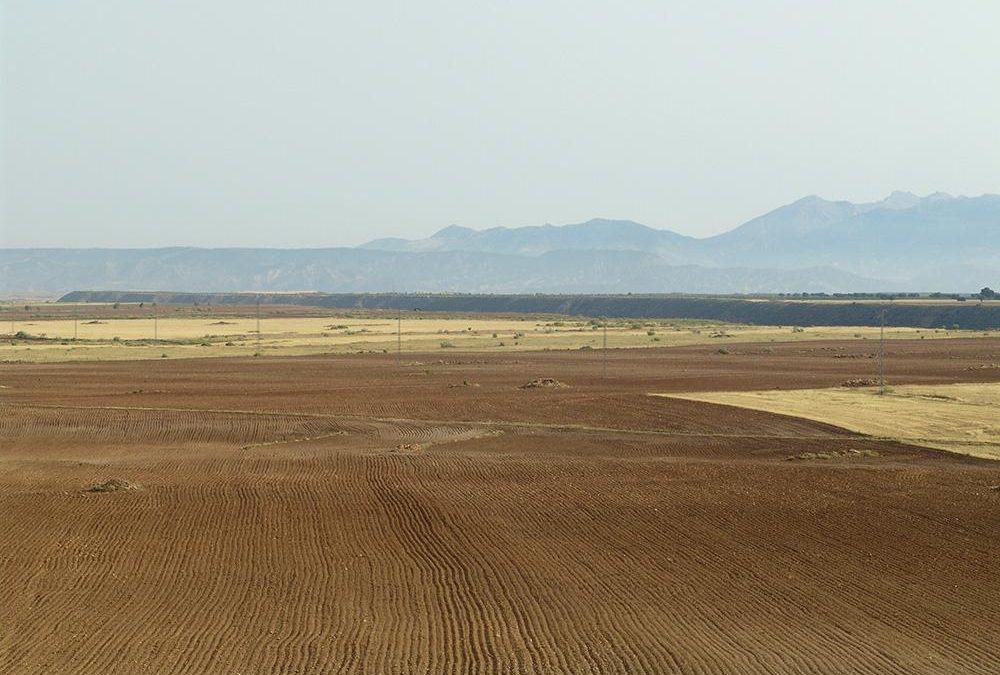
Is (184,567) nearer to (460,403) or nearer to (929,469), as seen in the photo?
(929,469)

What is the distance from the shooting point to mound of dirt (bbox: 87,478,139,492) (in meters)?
30.1

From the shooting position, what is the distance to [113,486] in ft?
99.0

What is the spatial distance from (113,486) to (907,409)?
30491mm

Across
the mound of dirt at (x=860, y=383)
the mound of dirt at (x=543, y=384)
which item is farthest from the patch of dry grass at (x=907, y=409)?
the mound of dirt at (x=543, y=384)

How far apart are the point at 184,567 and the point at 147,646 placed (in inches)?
198

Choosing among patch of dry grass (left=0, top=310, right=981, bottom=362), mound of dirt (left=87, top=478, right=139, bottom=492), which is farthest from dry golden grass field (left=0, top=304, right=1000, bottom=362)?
mound of dirt (left=87, top=478, right=139, bottom=492)

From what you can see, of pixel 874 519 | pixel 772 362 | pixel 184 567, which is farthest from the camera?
pixel 772 362

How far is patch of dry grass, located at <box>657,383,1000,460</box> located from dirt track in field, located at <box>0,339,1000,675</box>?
5.90 feet

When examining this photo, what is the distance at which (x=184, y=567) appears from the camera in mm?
22047

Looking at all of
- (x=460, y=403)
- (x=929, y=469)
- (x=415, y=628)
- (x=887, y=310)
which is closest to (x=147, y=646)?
(x=415, y=628)

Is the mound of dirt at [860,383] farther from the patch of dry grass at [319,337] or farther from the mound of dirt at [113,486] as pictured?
the patch of dry grass at [319,337]

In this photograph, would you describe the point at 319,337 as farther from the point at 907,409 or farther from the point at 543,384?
the point at 907,409

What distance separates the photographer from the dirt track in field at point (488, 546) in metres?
17.3

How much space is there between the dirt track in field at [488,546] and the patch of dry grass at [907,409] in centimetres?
180
